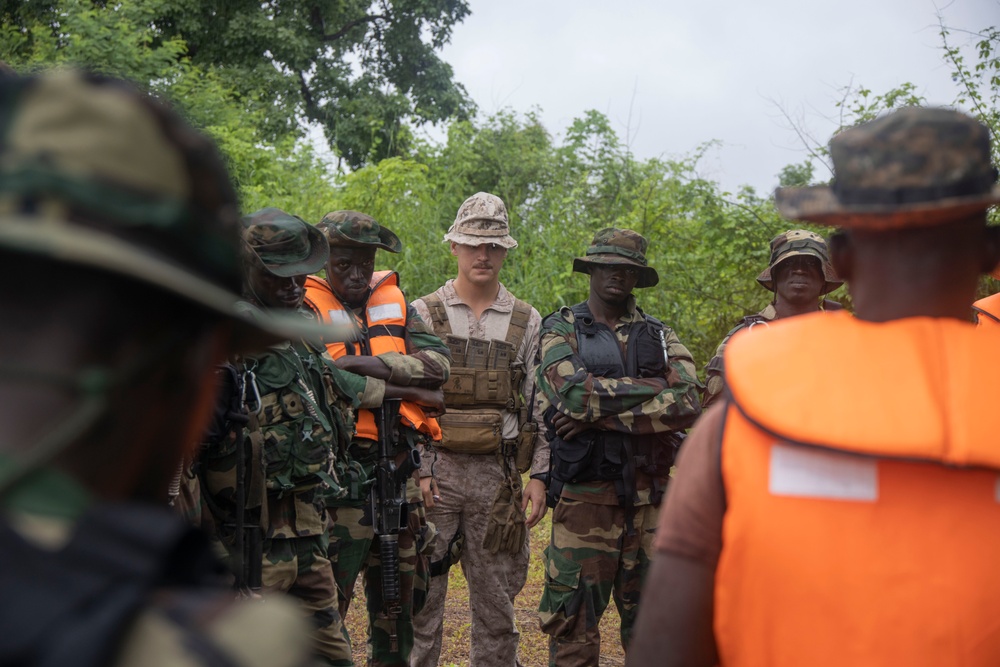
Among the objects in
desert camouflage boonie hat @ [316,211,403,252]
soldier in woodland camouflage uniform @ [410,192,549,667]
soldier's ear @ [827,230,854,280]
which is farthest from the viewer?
soldier in woodland camouflage uniform @ [410,192,549,667]

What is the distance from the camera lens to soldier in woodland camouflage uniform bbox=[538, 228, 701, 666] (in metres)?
5.02

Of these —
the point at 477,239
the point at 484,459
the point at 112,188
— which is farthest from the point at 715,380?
the point at 112,188

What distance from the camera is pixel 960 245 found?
1679 mm

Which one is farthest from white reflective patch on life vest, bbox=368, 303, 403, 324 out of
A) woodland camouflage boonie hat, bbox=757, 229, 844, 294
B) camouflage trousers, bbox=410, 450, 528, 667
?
woodland camouflage boonie hat, bbox=757, 229, 844, 294

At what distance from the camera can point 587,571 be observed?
5.07 meters

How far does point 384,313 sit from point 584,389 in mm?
1176

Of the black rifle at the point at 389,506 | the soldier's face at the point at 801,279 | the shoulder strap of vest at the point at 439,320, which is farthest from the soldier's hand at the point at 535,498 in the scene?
the soldier's face at the point at 801,279

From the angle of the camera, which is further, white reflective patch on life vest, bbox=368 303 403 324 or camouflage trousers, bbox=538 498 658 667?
white reflective patch on life vest, bbox=368 303 403 324

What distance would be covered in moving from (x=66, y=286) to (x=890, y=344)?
50.3 inches

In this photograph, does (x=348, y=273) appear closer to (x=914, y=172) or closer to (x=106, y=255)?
(x=914, y=172)

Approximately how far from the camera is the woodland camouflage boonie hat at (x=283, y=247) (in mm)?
4078

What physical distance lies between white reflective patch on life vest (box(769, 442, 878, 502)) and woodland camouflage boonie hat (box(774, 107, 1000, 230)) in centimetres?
41

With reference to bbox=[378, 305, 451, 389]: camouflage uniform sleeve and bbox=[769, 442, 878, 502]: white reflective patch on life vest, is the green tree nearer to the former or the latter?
bbox=[378, 305, 451, 389]: camouflage uniform sleeve

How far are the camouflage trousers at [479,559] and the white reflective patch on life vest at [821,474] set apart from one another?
416 cm
